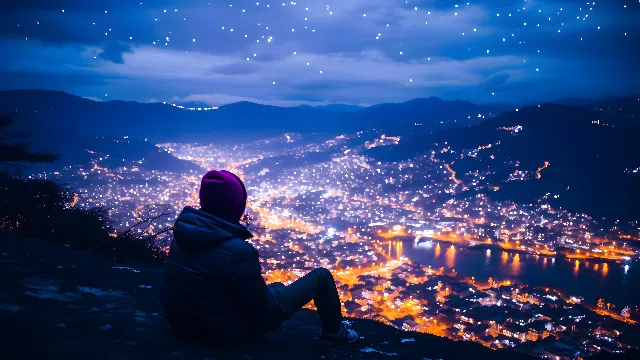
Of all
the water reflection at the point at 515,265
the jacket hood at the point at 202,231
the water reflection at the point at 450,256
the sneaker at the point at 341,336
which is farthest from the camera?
the water reflection at the point at 450,256

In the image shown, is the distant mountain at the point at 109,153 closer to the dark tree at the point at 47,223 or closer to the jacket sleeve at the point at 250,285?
the dark tree at the point at 47,223

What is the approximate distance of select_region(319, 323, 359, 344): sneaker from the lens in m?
2.87

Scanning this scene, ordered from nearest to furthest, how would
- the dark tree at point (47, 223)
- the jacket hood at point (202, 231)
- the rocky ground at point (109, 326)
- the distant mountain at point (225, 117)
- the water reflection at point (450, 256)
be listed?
the jacket hood at point (202, 231), the rocky ground at point (109, 326), the dark tree at point (47, 223), the water reflection at point (450, 256), the distant mountain at point (225, 117)

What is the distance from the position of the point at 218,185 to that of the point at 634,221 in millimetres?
39470

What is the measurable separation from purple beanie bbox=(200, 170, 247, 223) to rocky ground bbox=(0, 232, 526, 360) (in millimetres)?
865

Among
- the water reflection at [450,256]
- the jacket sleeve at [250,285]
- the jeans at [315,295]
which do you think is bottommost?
the water reflection at [450,256]

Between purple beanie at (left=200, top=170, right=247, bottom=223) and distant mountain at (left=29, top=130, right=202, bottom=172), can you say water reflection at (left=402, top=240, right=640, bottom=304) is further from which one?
distant mountain at (left=29, top=130, right=202, bottom=172)

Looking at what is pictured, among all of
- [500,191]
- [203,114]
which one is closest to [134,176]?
[500,191]

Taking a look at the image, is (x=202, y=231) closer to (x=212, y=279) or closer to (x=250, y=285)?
(x=212, y=279)

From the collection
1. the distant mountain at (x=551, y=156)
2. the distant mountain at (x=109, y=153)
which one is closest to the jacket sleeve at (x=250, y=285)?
the distant mountain at (x=551, y=156)

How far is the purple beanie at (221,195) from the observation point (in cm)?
204

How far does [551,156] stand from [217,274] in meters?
55.7

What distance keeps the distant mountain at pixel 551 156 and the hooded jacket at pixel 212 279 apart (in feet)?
130

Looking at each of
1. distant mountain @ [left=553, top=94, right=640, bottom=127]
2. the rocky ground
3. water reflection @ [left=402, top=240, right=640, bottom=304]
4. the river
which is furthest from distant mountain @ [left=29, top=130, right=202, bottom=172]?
distant mountain @ [left=553, top=94, right=640, bottom=127]
